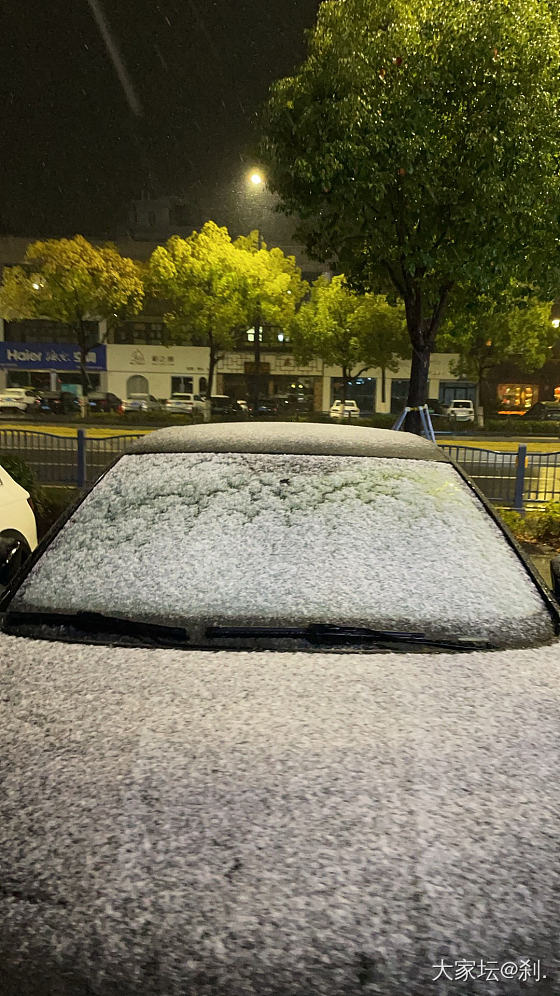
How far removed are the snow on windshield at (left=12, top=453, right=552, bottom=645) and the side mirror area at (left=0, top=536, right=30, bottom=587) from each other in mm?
235

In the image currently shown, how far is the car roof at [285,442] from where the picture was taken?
9.63 feet

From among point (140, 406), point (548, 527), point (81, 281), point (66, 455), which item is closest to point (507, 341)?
point (140, 406)

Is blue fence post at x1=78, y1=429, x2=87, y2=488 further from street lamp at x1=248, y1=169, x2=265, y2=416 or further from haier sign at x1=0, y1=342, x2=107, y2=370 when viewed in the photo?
haier sign at x1=0, y1=342, x2=107, y2=370

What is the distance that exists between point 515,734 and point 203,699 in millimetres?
658

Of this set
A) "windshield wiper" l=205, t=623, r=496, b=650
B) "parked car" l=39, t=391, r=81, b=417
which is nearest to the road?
"windshield wiper" l=205, t=623, r=496, b=650

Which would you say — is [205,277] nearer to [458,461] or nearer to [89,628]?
[458,461]

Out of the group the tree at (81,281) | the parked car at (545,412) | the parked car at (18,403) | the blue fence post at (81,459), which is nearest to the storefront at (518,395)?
the parked car at (545,412)

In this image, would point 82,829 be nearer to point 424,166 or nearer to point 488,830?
point 488,830

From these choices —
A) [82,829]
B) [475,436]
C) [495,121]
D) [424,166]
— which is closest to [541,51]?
[495,121]

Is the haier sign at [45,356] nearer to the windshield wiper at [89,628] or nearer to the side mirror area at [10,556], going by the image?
the side mirror area at [10,556]

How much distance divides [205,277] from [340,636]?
42.5m

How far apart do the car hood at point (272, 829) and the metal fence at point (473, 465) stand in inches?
373

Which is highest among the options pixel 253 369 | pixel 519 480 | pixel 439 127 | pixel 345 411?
pixel 439 127

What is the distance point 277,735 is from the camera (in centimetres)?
164
